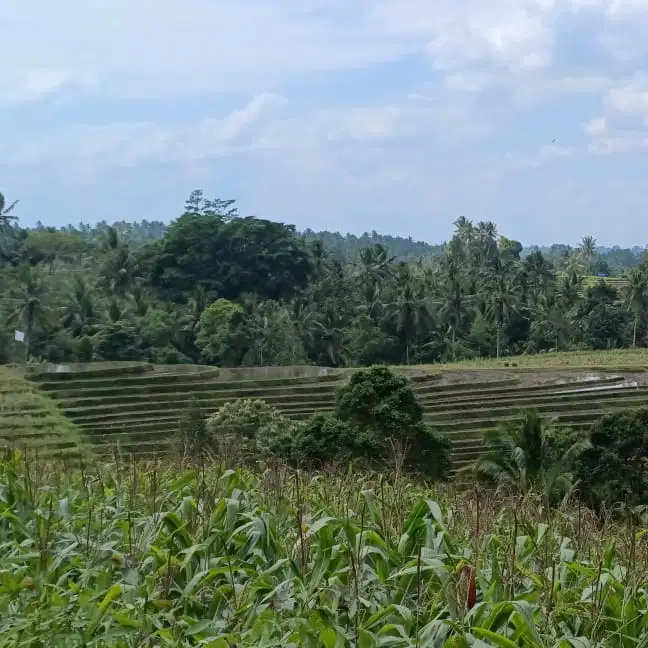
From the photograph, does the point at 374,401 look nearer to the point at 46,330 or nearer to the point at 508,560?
the point at 508,560

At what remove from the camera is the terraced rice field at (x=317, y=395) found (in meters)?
35.4

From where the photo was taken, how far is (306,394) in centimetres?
3909

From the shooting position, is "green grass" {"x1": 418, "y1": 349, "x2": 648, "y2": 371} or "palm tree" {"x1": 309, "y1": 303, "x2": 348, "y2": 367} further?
"palm tree" {"x1": 309, "y1": 303, "x2": 348, "y2": 367}

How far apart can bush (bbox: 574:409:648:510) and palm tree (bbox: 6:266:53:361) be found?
32090 mm

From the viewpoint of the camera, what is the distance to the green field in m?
35.3

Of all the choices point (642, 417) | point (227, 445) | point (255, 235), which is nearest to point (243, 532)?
point (227, 445)

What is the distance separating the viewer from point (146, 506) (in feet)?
13.9

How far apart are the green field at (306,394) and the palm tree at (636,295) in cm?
1325

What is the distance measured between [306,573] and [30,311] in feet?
148

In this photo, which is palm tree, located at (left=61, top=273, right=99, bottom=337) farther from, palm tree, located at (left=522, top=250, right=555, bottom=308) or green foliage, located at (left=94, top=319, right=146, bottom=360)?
palm tree, located at (left=522, top=250, right=555, bottom=308)

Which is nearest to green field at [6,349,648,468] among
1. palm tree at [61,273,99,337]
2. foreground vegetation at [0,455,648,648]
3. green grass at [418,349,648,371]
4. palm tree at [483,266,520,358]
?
green grass at [418,349,648,371]

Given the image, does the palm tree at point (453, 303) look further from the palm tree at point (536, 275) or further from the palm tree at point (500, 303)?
the palm tree at point (536, 275)

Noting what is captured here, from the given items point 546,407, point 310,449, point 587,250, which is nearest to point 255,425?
point 310,449

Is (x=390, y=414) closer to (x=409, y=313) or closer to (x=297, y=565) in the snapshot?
Answer: (x=297, y=565)
